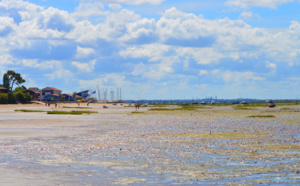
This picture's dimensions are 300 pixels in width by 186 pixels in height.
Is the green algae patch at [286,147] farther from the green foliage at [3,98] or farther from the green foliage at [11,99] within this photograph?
the green foliage at [11,99]

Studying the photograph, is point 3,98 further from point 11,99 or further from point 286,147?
point 286,147

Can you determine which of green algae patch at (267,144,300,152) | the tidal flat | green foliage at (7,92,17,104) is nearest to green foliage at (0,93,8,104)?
green foliage at (7,92,17,104)

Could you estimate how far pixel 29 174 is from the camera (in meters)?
19.2

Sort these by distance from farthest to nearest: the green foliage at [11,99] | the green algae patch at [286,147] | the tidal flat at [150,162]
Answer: the green foliage at [11,99] → the green algae patch at [286,147] → the tidal flat at [150,162]

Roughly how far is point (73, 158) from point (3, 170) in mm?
5286

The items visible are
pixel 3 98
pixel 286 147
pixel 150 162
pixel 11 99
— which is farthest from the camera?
pixel 11 99

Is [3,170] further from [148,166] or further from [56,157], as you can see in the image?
[148,166]

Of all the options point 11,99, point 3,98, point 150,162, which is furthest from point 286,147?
→ point 11,99

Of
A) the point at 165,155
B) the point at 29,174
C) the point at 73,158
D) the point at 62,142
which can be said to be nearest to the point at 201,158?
the point at 165,155

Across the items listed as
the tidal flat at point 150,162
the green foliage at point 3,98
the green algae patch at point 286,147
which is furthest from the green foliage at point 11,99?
the green algae patch at point 286,147

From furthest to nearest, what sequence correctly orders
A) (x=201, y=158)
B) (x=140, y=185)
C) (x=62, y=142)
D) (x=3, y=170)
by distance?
(x=62, y=142)
(x=201, y=158)
(x=3, y=170)
(x=140, y=185)

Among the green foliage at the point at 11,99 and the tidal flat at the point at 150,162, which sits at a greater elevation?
the green foliage at the point at 11,99

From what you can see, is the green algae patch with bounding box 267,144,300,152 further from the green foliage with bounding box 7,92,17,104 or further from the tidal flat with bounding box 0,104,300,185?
the green foliage with bounding box 7,92,17,104

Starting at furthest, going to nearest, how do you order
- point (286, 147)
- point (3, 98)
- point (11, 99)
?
1. point (11, 99)
2. point (3, 98)
3. point (286, 147)
